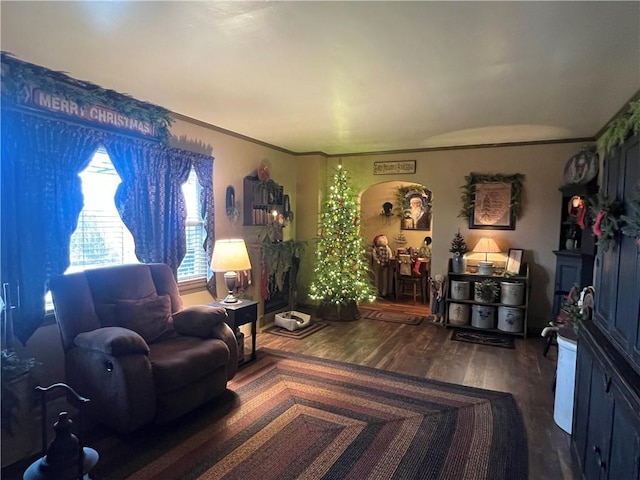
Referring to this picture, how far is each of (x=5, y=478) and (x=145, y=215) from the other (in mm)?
2092

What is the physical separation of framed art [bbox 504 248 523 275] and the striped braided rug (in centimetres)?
224

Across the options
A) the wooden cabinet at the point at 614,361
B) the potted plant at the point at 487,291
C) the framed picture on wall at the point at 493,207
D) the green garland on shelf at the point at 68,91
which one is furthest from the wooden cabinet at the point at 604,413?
the green garland on shelf at the point at 68,91

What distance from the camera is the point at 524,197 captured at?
5.24 metres

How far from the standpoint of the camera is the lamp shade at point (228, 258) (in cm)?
375

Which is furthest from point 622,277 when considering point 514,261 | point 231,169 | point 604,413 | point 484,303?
point 231,169

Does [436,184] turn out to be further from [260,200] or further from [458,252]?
[260,200]

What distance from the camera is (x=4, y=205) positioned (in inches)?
102

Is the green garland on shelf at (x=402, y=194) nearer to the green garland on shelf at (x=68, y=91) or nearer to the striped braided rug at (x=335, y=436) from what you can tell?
the striped braided rug at (x=335, y=436)

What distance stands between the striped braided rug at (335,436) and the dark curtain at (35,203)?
47.6 inches

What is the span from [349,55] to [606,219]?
67.0 inches

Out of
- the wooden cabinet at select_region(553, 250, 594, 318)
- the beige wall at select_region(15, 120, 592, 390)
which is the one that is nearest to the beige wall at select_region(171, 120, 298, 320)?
the beige wall at select_region(15, 120, 592, 390)

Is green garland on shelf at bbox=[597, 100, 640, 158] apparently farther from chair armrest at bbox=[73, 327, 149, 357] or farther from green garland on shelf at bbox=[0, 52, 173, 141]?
green garland on shelf at bbox=[0, 52, 173, 141]

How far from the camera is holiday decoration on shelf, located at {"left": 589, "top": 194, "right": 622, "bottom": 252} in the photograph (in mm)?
1938

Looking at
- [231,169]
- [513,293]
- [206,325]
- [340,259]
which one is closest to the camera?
[206,325]
